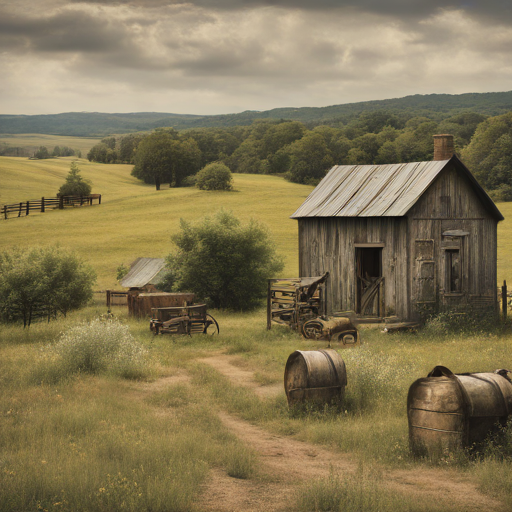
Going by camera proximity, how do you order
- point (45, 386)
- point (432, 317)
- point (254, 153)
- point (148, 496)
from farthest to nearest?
point (254, 153)
point (432, 317)
point (45, 386)
point (148, 496)

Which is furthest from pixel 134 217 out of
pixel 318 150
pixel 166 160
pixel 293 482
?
pixel 293 482

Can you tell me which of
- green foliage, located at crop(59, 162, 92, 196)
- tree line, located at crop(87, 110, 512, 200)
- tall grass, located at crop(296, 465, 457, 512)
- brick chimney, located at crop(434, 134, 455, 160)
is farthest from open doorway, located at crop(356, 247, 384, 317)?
tree line, located at crop(87, 110, 512, 200)

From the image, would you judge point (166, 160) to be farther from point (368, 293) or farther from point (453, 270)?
point (453, 270)

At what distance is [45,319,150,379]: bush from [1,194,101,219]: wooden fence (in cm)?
4480

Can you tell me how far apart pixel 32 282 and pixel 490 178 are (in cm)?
6010

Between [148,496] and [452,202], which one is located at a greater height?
[452,202]

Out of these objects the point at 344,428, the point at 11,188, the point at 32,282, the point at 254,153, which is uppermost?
the point at 254,153

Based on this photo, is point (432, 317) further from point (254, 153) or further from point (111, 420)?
point (254, 153)

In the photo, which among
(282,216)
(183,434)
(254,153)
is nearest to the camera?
(183,434)

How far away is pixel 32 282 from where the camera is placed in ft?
71.7

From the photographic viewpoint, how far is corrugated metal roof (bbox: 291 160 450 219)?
20750mm

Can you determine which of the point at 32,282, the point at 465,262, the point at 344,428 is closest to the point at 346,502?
the point at 344,428

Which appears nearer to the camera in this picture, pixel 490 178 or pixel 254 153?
pixel 490 178

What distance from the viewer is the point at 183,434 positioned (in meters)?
9.22
